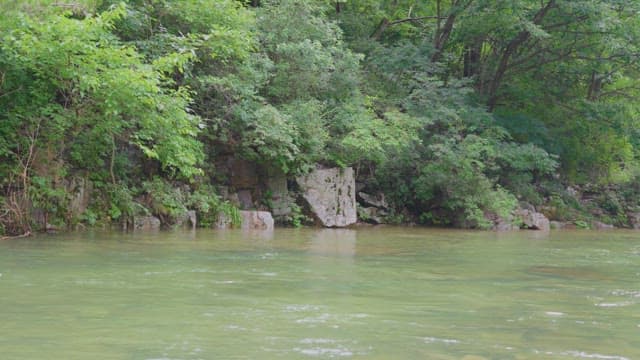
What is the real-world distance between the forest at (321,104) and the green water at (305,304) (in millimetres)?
3267

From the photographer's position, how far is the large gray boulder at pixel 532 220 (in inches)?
851

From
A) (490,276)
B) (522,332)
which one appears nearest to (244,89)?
(490,276)

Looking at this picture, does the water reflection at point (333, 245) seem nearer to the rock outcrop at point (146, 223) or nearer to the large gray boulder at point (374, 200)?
the rock outcrop at point (146, 223)

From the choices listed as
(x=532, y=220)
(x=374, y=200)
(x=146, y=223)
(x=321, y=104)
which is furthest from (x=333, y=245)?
(x=532, y=220)

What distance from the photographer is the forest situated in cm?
1348

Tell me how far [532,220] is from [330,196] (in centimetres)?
618

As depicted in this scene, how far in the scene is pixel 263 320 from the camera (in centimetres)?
521

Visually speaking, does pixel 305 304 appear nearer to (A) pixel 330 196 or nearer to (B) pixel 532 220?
(A) pixel 330 196

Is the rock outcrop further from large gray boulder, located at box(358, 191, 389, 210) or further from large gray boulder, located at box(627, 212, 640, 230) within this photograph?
large gray boulder, located at box(627, 212, 640, 230)

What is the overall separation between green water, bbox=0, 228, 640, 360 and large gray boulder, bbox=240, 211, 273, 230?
582 cm

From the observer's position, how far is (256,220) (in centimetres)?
1725

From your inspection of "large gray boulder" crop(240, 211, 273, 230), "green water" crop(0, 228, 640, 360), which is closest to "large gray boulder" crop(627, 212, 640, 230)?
"large gray boulder" crop(240, 211, 273, 230)

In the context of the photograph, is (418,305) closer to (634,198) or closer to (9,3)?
(9,3)

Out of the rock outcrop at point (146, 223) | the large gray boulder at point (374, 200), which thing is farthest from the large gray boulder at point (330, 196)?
the rock outcrop at point (146, 223)
